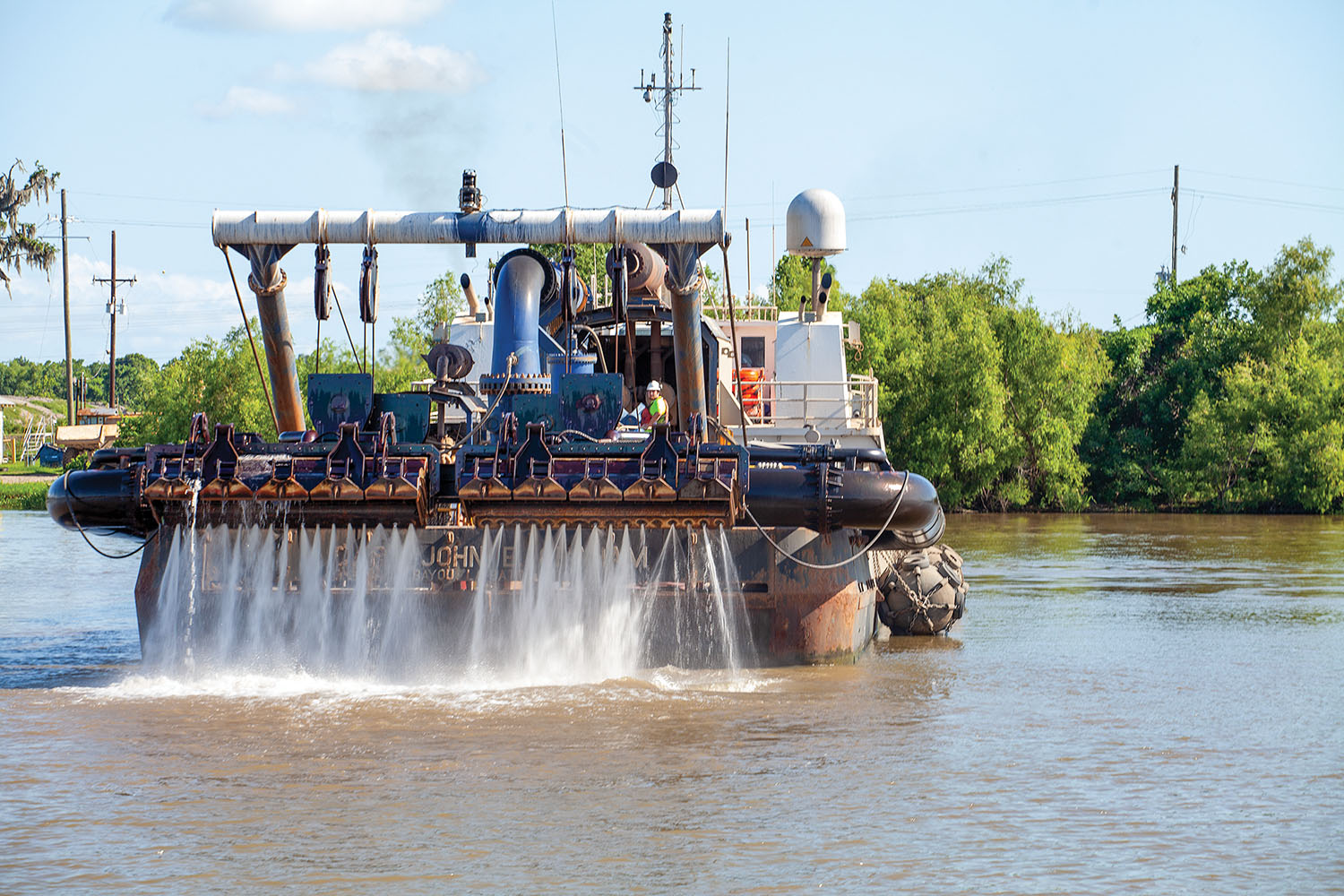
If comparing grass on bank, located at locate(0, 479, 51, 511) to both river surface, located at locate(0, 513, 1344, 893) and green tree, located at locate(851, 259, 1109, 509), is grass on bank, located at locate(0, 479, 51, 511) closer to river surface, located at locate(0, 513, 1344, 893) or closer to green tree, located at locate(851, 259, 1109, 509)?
green tree, located at locate(851, 259, 1109, 509)

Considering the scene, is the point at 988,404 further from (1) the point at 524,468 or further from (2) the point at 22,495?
(1) the point at 524,468

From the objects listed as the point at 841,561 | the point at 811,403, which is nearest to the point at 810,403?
the point at 811,403

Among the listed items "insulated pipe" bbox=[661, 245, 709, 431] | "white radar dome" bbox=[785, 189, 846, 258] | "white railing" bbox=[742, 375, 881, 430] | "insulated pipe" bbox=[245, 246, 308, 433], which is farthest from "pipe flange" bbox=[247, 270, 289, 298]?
"white radar dome" bbox=[785, 189, 846, 258]

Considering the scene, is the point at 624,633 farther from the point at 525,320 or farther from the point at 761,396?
the point at 761,396

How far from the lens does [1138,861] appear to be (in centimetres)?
720

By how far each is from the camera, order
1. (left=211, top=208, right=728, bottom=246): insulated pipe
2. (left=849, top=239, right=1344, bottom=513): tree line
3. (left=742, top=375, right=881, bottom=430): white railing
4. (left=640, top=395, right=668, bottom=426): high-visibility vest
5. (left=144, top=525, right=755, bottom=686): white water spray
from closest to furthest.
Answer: (left=144, top=525, right=755, bottom=686): white water spray → (left=211, top=208, right=728, bottom=246): insulated pipe → (left=640, top=395, right=668, bottom=426): high-visibility vest → (left=742, top=375, right=881, bottom=430): white railing → (left=849, top=239, right=1344, bottom=513): tree line

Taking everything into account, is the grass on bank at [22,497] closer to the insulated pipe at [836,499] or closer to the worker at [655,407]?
the worker at [655,407]

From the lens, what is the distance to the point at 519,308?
14.0 m

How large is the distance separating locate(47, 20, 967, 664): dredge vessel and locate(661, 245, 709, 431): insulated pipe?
0.02m

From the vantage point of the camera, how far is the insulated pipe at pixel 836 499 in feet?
37.9

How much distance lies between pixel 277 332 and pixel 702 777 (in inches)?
259

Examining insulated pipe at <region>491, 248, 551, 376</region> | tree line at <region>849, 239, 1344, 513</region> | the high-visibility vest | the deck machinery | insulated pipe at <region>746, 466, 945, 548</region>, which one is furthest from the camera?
tree line at <region>849, 239, 1344, 513</region>

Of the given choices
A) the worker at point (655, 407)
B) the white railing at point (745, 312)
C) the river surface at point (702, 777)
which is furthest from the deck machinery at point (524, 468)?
the white railing at point (745, 312)

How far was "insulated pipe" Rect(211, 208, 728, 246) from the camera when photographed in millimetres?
12820
